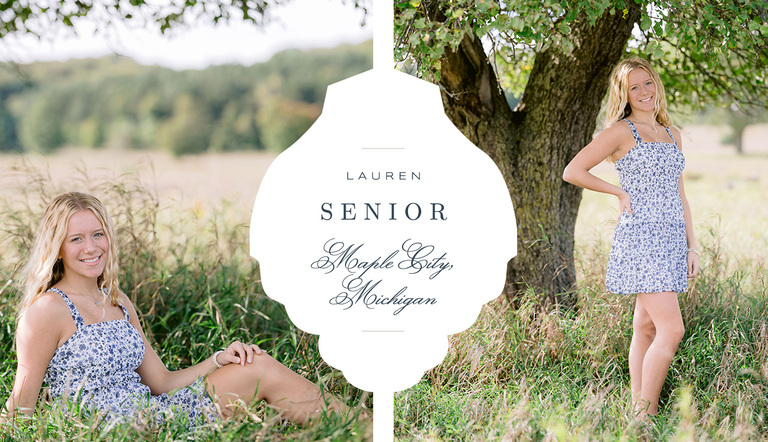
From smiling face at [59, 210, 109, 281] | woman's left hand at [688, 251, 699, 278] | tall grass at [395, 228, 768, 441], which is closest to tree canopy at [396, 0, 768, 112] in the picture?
woman's left hand at [688, 251, 699, 278]

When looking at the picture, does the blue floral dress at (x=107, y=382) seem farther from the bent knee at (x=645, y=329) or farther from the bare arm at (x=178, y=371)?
the bent knee at (x=645, y=329)

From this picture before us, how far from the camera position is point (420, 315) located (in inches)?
99.0

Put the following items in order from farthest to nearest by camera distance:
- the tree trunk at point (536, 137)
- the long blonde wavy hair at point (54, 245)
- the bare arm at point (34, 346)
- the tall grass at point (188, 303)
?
the tree trunk at point (536, 137) < the tall grass at point (188, 303) < the long blonde wavy hair at point (54, 245) < the bare arm at point (34, 346)

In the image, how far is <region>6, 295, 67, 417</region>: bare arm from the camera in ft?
8.18

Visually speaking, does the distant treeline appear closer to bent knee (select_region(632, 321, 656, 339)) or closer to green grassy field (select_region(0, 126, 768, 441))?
green grassy field (select_region(0, 126, 768, 441))

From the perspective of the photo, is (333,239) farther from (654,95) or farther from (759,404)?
(759,404)

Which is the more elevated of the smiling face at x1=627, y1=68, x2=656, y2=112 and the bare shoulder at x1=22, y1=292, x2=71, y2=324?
the smiling face at x1=627, y1=68, x2=656, y2=112

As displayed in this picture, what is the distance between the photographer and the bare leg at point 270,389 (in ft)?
8.95

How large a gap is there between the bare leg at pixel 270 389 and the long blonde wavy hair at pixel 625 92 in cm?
173

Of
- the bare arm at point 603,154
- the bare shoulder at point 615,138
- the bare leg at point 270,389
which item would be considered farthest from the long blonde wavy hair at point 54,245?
the bare shoulder at point 615,138

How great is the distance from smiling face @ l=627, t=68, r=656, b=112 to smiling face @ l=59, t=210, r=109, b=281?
2297 millimetres

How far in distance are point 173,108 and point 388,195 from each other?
2816 centimetres

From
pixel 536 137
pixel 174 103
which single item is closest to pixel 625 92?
pixel 536 137

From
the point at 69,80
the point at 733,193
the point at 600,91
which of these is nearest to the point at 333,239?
the point at 600,91
